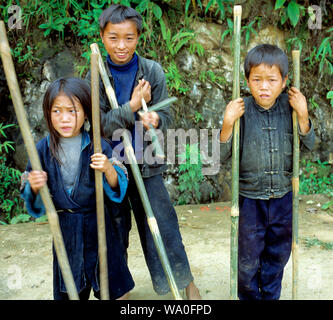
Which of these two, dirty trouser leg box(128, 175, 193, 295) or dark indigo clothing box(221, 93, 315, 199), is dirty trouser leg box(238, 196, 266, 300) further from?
dirty trouser leg box(128, 175, 193, 295)

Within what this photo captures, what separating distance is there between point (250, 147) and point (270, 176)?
0.62 ft

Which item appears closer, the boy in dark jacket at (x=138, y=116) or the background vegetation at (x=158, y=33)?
the boy in dark jacket at (x=138, y=116)

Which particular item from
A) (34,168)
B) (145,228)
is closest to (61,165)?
(34,168)

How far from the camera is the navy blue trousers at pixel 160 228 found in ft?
7.84

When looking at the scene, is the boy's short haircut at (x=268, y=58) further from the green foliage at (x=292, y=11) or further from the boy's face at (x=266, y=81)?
the green foliage at (x=292, y=11)

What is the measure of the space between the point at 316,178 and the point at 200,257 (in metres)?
2.45

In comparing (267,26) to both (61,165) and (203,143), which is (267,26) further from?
(61,165)

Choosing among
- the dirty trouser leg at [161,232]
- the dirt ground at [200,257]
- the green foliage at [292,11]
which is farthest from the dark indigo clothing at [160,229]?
the green foliage at [292,11]

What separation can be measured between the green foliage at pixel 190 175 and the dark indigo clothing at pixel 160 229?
2.26 metres

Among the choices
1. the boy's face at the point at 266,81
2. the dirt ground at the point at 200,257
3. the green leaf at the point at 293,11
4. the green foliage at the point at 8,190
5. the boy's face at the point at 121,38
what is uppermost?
the green leaf at the point at 293,11

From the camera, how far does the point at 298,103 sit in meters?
2.03

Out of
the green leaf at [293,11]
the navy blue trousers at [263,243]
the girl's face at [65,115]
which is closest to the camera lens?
the girl's face at [65,115]

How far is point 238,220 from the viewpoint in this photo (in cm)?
219

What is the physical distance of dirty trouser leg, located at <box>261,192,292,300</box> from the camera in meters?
2.24
